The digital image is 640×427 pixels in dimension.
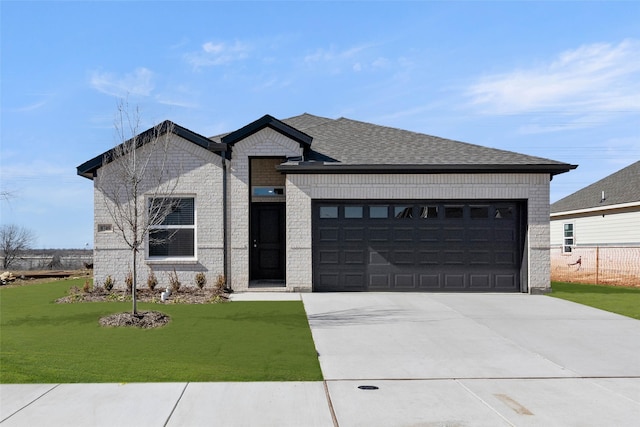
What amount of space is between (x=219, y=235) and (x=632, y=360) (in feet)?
36.3

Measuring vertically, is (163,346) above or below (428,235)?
below

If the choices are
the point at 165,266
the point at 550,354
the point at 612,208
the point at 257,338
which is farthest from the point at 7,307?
the point at 612,208

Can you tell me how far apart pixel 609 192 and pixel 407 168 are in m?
14.7

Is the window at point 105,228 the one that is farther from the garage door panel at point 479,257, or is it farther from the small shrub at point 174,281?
the garage door panel at point 479,257

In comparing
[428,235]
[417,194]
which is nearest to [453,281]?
[428,235]

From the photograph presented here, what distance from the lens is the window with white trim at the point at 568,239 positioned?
2562 cm

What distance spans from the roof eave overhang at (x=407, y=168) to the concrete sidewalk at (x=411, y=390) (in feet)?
20.6

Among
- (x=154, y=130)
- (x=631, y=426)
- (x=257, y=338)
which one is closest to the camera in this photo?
(x=631, y=426)

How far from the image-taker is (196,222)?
594 inches

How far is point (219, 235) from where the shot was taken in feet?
49.3

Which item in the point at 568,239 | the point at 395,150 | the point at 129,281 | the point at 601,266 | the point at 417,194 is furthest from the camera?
the point at 568,239

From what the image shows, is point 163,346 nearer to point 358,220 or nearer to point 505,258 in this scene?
point 358,220

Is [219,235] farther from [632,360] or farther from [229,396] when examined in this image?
[632,360]

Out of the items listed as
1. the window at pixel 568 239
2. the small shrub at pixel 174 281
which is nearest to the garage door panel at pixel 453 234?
the small shrub at pixel 174 281
